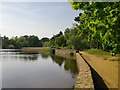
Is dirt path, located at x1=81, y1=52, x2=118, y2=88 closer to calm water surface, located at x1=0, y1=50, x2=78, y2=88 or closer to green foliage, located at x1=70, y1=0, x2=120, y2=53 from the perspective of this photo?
calm water surface, located at x1=0, y1=50, x2=78, y2=88

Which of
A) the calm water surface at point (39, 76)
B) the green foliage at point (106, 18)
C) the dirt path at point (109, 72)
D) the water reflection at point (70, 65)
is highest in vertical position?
the green foliage at point (106, 18)

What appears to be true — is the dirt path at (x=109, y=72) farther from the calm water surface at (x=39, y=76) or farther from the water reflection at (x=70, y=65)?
the water reflection at (x=70, y=65)

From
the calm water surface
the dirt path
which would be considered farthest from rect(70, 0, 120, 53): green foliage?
the calm water surface

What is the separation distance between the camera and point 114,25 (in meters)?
9.91

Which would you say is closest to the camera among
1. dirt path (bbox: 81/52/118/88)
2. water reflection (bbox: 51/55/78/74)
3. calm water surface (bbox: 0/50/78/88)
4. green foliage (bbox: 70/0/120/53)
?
green foliage (bbox: 70/0/120/53)

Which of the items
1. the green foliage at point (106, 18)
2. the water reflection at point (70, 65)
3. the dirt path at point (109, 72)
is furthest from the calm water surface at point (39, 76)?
the green foliage at point (106, 18)

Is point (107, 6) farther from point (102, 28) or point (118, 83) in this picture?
point (118, 83)

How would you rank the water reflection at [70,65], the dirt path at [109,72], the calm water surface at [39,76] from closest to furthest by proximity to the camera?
the dirt path at [109,72], the calm water surface at [39,76], the water reflection at [70,65]

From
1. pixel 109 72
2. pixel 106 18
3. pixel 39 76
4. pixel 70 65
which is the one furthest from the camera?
pixel 70 65

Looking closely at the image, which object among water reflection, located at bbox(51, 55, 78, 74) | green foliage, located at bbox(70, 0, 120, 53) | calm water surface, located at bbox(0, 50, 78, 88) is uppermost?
green foliage, located at bbox(70, 0, 120, 53)

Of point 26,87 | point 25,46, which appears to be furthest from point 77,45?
point 25,46

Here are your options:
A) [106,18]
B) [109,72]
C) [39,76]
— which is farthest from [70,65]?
[106,18]

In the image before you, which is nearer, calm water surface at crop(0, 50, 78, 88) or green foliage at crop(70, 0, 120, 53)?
green foliage at crop(70, 0, 120, 53)

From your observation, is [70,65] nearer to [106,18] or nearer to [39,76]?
[39,76]
